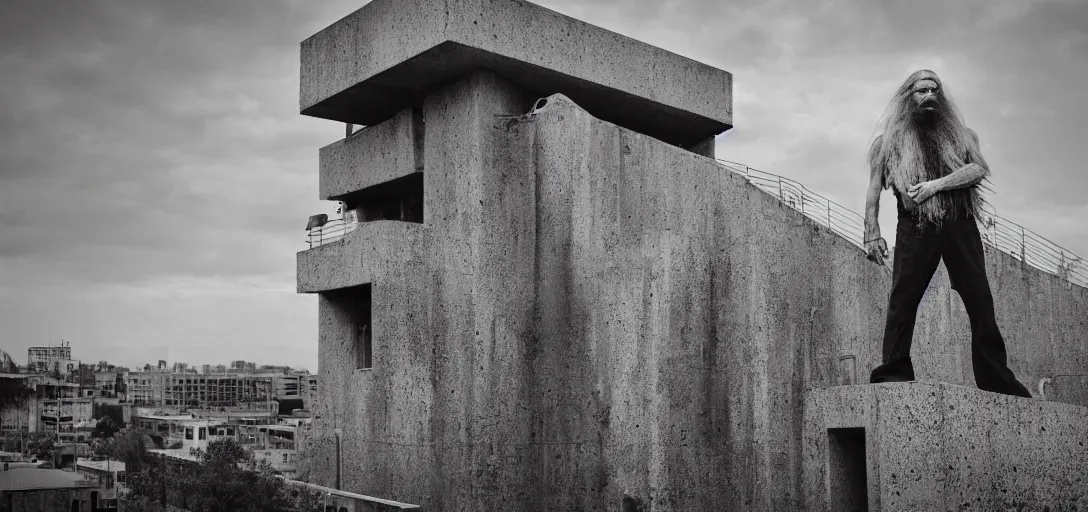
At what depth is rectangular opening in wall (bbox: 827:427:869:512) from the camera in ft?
30.6

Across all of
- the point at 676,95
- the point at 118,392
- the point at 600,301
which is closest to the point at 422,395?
the point at 600,301

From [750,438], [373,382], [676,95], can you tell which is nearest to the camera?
[750,438]

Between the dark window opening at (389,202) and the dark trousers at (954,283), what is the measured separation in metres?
11.0

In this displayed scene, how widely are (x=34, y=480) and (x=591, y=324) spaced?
69.3 feet

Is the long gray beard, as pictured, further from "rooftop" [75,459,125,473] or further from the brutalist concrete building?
"rooftop" [75,459,125,473]

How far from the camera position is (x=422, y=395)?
16.2 m

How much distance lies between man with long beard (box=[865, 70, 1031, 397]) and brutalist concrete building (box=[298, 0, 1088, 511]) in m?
3.27

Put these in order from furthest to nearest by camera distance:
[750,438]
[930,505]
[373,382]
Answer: [373,382] → [750,438] → [930,505]

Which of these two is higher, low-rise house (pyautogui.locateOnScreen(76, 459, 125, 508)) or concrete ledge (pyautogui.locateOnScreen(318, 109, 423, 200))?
concrete ledge (pyautogui.locateOnScreen(318, 109, 423, 200))

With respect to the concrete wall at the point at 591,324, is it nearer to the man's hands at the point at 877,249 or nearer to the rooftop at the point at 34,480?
the man's hands at the point at 877,249

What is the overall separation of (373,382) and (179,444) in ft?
245

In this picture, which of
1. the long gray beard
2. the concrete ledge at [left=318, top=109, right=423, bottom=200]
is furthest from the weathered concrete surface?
the concrete ledge at [left=318, top=109, right=423, bottom=200]

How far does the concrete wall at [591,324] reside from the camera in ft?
47.9

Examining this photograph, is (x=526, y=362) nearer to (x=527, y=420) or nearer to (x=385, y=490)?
(x=527, y=420)
